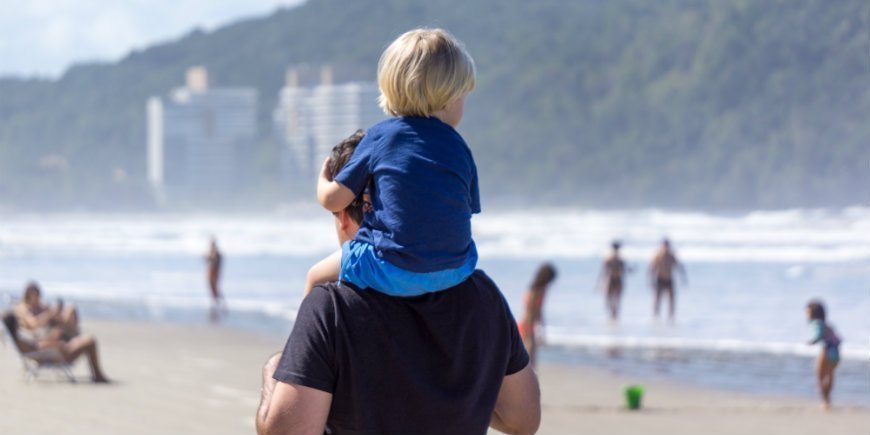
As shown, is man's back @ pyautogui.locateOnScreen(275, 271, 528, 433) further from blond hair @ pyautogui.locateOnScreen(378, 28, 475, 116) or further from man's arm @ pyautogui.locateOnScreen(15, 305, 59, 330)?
man's arm @ pyautogui.locateOnScreen(15, 305, 59, 330)

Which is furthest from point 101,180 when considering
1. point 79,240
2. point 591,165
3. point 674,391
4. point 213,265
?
point 674,391

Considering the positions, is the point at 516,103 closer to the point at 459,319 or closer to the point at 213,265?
→ the point at 213,265

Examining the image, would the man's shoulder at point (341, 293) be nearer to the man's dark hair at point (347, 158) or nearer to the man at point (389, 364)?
the man at point (389, 364)

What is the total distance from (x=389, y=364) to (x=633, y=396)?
7943 millimetres

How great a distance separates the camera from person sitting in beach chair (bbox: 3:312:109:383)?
10363 mm

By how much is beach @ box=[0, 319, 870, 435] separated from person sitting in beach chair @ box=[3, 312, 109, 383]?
134 millimetres

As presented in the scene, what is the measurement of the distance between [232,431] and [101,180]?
4764 inches

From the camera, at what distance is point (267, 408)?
6.10 feet

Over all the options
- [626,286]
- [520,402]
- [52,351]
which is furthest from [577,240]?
[520,402]

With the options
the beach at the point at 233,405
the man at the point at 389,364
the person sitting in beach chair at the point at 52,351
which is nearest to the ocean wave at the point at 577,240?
the beach at the point at 233,405

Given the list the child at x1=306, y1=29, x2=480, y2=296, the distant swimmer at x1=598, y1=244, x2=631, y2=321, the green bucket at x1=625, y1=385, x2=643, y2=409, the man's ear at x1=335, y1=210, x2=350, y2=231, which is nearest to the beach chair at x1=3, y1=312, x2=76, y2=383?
the green bucket at x1=625, y1=385, x2=643, y2=409

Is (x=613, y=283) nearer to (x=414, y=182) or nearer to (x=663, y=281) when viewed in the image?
(x=663, y=281)

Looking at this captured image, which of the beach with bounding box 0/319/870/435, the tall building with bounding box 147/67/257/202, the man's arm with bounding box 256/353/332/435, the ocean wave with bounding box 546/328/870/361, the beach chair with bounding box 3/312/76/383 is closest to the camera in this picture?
the man's arm with bounding box 256/353/332/435

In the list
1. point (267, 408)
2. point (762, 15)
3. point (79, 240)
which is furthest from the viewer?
point (762, 15)
